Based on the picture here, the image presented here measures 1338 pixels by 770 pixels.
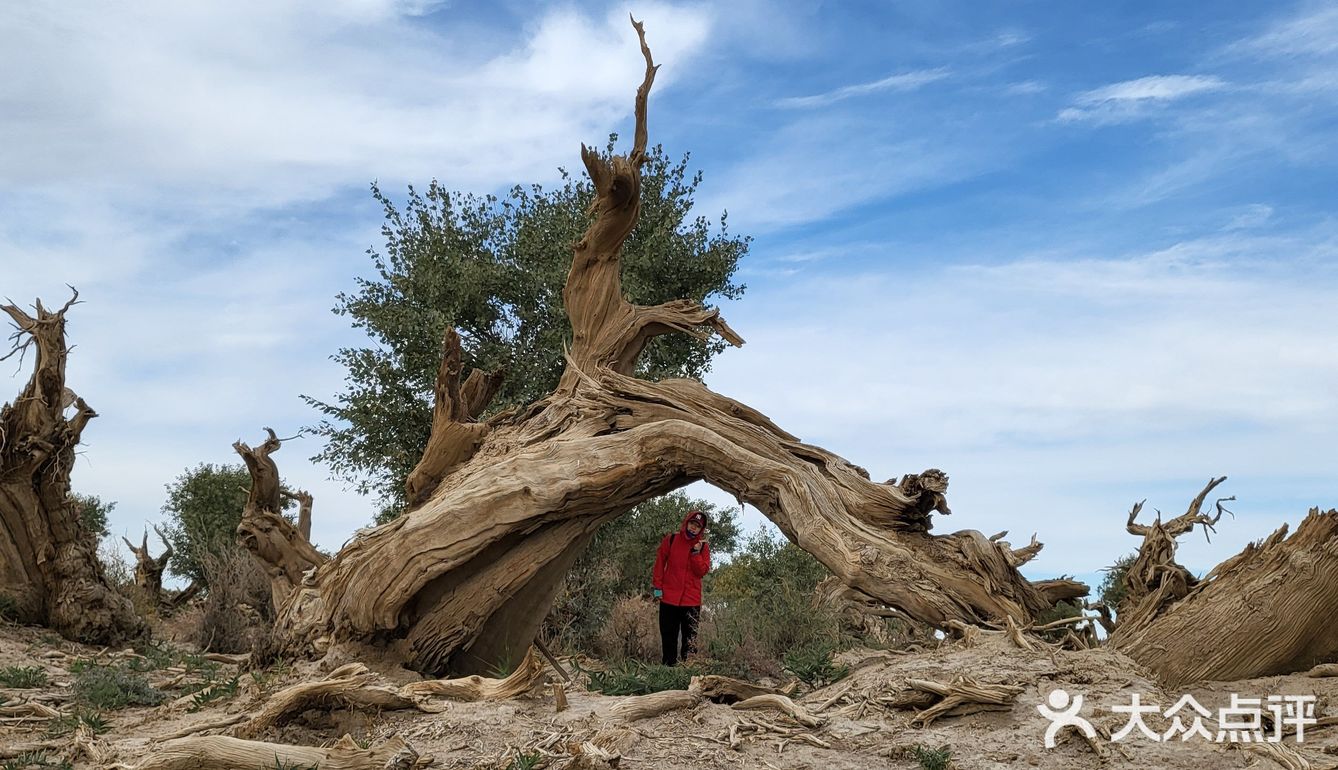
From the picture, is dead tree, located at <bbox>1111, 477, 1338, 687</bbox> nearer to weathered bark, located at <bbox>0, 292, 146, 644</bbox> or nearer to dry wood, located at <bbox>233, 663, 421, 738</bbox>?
dry wood, located at <bbox>233, 663, 421, 738</bbox>

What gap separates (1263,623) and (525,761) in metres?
5.97

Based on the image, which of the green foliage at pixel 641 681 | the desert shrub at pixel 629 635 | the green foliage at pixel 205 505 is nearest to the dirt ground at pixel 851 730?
the green foliage at pixel 641 681

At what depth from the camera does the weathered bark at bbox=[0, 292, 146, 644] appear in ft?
51.4

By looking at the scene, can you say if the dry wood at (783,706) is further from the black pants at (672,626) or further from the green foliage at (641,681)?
the black pants at (672,626)

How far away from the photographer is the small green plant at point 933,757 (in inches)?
270

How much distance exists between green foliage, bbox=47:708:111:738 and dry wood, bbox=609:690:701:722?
4791 millimetres

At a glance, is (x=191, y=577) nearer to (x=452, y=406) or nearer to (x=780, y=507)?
(x=452, y=406)

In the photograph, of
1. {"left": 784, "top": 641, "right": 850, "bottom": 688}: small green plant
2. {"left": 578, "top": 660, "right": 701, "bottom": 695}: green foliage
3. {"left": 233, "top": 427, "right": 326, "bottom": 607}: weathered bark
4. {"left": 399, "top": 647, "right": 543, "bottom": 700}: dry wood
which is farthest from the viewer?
{"left": 233, "top": 427, "right": 326, "bottom": 607}: weathered bark

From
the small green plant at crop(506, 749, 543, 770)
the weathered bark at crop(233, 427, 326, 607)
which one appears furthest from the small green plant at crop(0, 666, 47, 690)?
the small green plant at crop(506, 749, 543, 770)

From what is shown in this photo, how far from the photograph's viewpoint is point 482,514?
10250 mm

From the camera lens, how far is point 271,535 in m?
13.5

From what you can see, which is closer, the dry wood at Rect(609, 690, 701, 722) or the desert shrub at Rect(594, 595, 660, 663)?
the dry wood at Rect(609, 690, 701, 722)

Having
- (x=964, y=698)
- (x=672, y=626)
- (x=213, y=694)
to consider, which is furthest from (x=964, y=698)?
(x=213, y=694)

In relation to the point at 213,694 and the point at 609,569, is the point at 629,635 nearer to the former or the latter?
the point at 609,569
